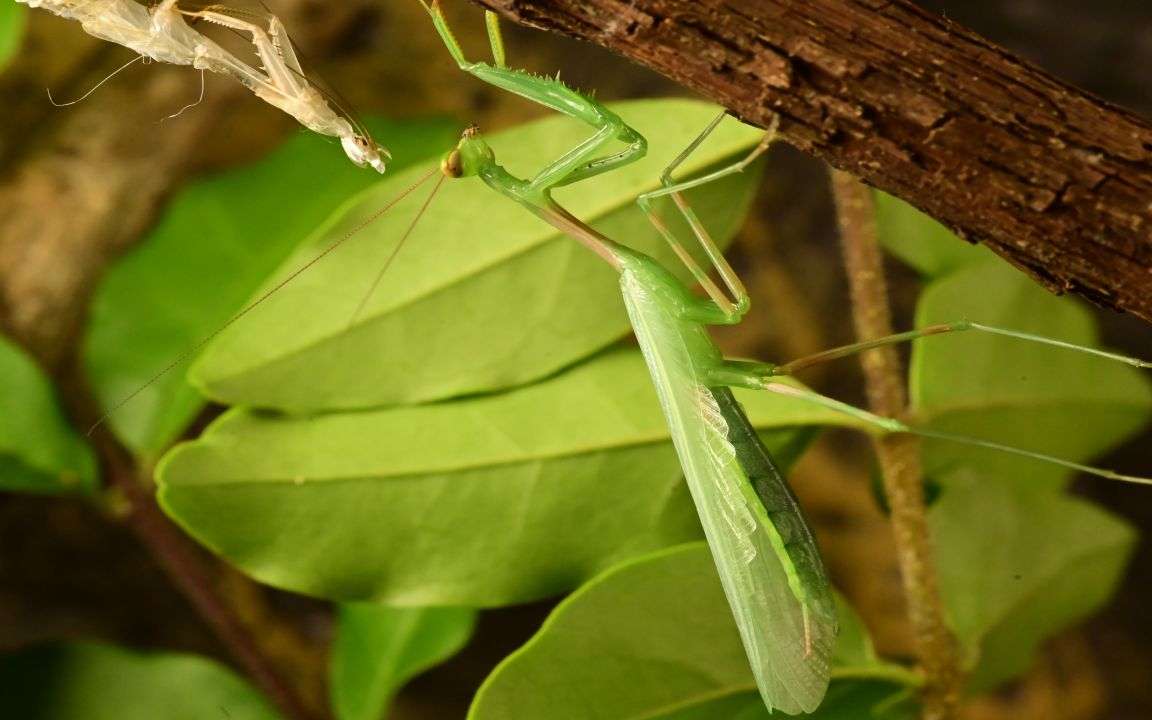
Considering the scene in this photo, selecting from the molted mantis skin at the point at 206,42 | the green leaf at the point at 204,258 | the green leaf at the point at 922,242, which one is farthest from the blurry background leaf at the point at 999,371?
the green leaf at the point at 204,258

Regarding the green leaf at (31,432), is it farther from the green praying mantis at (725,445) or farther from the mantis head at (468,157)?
the mantis head at (468,157)

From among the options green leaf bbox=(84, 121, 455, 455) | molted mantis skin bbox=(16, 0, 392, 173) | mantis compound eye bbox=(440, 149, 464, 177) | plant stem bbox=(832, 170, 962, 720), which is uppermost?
molted mantis skin bbox=(16, 0, 392, 173)

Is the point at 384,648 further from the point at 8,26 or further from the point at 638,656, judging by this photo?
the point at 8,26

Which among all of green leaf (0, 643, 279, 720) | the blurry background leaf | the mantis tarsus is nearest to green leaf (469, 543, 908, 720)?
the mantis tarsus

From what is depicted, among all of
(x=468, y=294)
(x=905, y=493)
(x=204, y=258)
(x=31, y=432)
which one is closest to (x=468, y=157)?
(x=468, y=294)

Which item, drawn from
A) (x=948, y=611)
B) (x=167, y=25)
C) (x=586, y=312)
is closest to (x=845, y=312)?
(x=948, y=611)

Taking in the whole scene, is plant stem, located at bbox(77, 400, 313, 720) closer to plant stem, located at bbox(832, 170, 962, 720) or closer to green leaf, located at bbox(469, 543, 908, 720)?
green leaf, located at bbox(469, 543, 908, 720)
